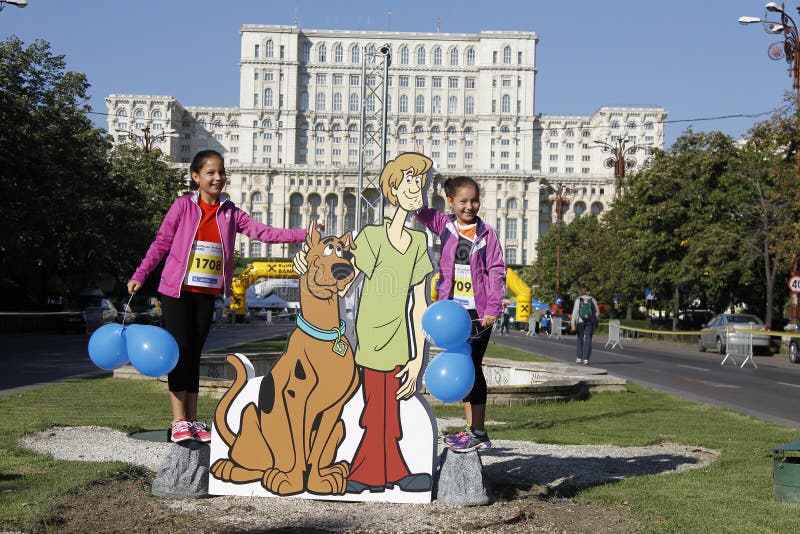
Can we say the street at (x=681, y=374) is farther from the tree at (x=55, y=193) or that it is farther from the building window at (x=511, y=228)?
the building window at (x=511, y=228)

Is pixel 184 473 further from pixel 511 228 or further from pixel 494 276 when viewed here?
pixel 511 228

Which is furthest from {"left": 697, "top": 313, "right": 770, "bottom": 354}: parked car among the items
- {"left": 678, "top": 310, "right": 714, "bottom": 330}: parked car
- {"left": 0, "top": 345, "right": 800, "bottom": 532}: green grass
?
{"left": 678, "top": 310, "right": 714, "bottom": 330}: parked car

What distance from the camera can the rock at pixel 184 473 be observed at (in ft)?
20.9

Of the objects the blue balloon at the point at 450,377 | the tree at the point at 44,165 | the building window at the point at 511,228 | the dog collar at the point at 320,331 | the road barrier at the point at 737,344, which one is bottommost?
the road barrier at the point at 737,344

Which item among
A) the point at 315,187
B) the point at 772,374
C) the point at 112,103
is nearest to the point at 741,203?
the point at 772,374

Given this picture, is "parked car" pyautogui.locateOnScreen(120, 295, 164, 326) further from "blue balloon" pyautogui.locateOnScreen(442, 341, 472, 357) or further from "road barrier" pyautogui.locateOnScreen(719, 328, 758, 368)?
"blue balloon" pyautogui.locateOnScreen(442, 341, 472, 357)

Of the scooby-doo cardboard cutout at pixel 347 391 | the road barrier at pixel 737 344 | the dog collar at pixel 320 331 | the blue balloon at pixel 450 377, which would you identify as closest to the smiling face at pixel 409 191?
the scooby-doo cardboard cutout at pixel 347 391

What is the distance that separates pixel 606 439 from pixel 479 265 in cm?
381

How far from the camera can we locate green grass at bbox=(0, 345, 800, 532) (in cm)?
597

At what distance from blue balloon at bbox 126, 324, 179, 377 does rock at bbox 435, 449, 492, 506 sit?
1.91 metres

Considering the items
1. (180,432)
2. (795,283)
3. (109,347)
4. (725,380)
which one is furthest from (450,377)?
(795,283)

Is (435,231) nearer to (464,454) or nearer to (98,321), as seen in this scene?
(464,454)

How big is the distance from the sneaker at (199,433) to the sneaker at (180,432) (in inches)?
1.7

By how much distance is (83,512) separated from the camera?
5816 mm
